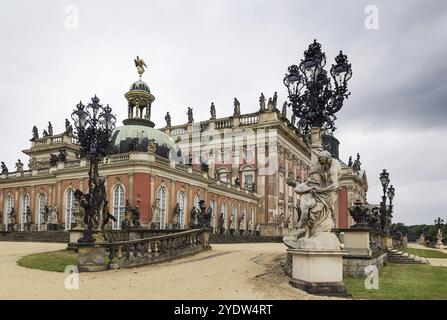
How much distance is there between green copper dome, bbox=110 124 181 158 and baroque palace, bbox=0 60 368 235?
0.09 m

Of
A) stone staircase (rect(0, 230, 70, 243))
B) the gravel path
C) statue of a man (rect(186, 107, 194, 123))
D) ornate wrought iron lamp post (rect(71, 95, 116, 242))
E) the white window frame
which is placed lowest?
stone staircase (rect(0, 230, 70, 243))

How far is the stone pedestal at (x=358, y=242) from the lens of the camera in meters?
14.4

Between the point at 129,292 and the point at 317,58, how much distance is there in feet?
25.2

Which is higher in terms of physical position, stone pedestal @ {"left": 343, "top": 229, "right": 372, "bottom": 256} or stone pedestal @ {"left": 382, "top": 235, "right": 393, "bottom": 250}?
stone pedestal @ {"left": 343, "top": 229, "right": 372, "bottom": 256}

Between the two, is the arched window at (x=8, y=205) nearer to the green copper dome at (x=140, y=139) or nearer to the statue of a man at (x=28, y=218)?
the statue of a man at (x=28, y=218)

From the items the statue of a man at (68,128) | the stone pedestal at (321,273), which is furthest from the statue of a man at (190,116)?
the stone pedestal at (321,273)

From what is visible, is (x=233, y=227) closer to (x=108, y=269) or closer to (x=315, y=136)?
(x=108, y=269)

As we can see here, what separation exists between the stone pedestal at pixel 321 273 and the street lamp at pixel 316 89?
3.46m

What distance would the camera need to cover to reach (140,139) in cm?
4009

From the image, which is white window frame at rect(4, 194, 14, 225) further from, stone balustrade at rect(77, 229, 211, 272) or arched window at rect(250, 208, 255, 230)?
stone balustrade at rect(77, 229, 211, 272)

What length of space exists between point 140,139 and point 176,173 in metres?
5.73

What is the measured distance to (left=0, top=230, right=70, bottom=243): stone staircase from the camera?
104 feet

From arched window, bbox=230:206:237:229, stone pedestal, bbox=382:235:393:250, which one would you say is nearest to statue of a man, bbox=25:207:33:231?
arched window, bbox=230:206:237:229
